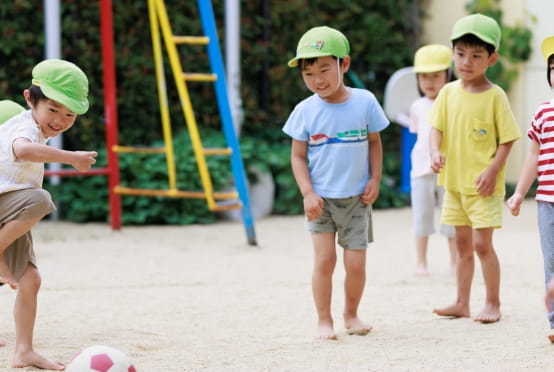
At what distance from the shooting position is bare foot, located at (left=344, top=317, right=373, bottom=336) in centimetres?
415

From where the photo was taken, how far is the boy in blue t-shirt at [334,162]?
4055 millimetres

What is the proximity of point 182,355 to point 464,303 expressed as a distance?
142 cm

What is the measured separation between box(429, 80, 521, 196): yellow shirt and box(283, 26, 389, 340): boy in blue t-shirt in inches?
15.7

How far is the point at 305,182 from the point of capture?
4.09 m

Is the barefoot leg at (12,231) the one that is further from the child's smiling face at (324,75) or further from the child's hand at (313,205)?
the child's smiling face at (324,75)


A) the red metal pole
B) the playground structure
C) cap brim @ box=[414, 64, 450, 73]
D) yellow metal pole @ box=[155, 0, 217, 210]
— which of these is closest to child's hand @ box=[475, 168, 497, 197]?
cap brim @ box=[414, 64, 450, 73]

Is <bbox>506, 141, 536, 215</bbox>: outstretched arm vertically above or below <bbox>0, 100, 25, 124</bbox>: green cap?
below

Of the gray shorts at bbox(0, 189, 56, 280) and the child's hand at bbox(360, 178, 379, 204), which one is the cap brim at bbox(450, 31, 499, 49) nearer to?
the child's hand at bbox(360, 178, 379, 204)

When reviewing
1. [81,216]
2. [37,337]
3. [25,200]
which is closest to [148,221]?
[81,216]

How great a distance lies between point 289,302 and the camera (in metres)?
4.98

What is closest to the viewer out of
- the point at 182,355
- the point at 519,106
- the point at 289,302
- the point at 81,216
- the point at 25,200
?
the point at 25,200

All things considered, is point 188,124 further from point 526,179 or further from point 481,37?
point 526,179

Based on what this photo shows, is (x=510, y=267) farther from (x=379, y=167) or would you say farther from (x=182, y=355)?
(x=182, y=355)

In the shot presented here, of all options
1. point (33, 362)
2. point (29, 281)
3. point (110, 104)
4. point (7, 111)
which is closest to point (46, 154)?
point (29, 281)
